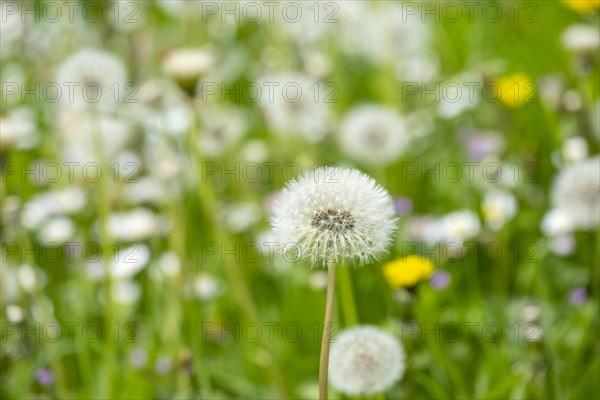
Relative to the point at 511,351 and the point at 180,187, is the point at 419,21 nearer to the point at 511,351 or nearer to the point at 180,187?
the point at 180,187

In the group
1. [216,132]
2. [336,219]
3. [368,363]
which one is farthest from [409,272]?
[216,132]

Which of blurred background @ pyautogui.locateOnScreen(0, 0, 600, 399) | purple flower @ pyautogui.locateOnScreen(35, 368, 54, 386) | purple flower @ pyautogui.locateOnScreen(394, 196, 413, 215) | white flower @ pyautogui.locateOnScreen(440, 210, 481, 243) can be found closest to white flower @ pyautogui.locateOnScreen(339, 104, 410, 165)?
blurred background @ pyautogui.locateOnScreen(0, 0, 600, 399)

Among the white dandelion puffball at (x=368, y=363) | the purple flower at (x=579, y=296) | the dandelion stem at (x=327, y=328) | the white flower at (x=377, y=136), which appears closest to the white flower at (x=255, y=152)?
the white flower at (x=377, y=136)

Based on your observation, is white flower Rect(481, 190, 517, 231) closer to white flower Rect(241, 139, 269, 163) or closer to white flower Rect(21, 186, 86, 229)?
white flower Rect(241, 139, 269, 163)

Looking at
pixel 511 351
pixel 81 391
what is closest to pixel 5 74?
pixel 81 391

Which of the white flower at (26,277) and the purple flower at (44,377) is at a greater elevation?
the white flower at (26,277)

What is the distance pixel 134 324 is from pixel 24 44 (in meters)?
0.54

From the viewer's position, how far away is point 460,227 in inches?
38.4

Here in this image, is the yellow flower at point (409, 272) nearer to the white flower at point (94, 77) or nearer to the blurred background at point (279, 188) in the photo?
the blurred background at point (279, 188)

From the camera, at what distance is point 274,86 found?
49.3 inches

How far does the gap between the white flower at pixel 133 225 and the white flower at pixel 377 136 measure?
0.32 meters

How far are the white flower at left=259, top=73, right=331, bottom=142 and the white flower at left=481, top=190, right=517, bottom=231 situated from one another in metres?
0.33

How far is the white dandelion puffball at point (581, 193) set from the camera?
824 millimetres

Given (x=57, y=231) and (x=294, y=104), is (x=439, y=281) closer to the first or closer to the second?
(x=294, y=104)
